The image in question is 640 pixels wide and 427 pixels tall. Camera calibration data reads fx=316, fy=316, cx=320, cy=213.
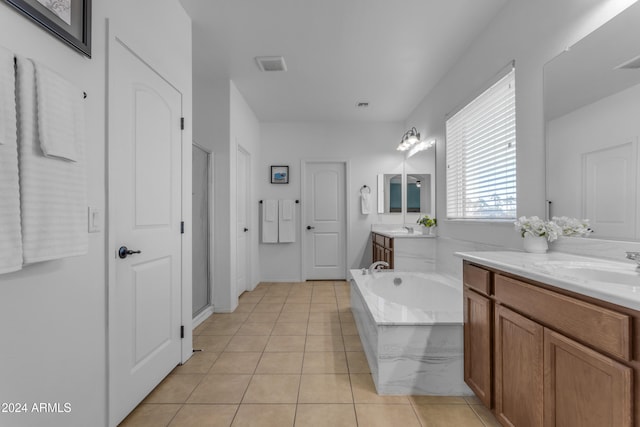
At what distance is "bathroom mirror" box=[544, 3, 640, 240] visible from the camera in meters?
1.33

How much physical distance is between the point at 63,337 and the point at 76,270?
0.26 metres

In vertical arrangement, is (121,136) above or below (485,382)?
above

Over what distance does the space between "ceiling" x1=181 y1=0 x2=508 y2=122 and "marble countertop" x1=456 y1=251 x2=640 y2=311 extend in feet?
5.91

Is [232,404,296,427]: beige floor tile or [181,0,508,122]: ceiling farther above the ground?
[181,0,508,122]: ceiling

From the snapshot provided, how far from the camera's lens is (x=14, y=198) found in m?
0.97

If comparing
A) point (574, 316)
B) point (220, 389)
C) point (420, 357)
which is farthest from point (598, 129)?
point (220, 389)

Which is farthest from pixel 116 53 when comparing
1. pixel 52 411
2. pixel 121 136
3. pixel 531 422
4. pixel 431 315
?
pixel 531 422

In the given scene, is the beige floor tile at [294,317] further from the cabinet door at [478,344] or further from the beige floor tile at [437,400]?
the cabinet door at [478,344]

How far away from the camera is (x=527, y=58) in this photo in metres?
2.02

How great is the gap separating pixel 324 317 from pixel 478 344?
72.9 inches

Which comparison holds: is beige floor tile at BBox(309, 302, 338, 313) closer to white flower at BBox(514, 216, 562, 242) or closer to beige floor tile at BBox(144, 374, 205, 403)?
beige floor tile at BBox(144, 374, 205, 403)

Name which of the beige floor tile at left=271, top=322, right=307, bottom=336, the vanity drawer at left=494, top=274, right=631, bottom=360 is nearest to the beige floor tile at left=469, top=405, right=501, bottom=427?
the vanity drawer at left=494, top=274, right=631, bottom=360

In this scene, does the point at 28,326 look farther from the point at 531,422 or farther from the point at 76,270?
the point at 531,422

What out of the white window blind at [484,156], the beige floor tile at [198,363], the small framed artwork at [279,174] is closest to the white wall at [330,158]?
the small framed artwork at [279,174]
